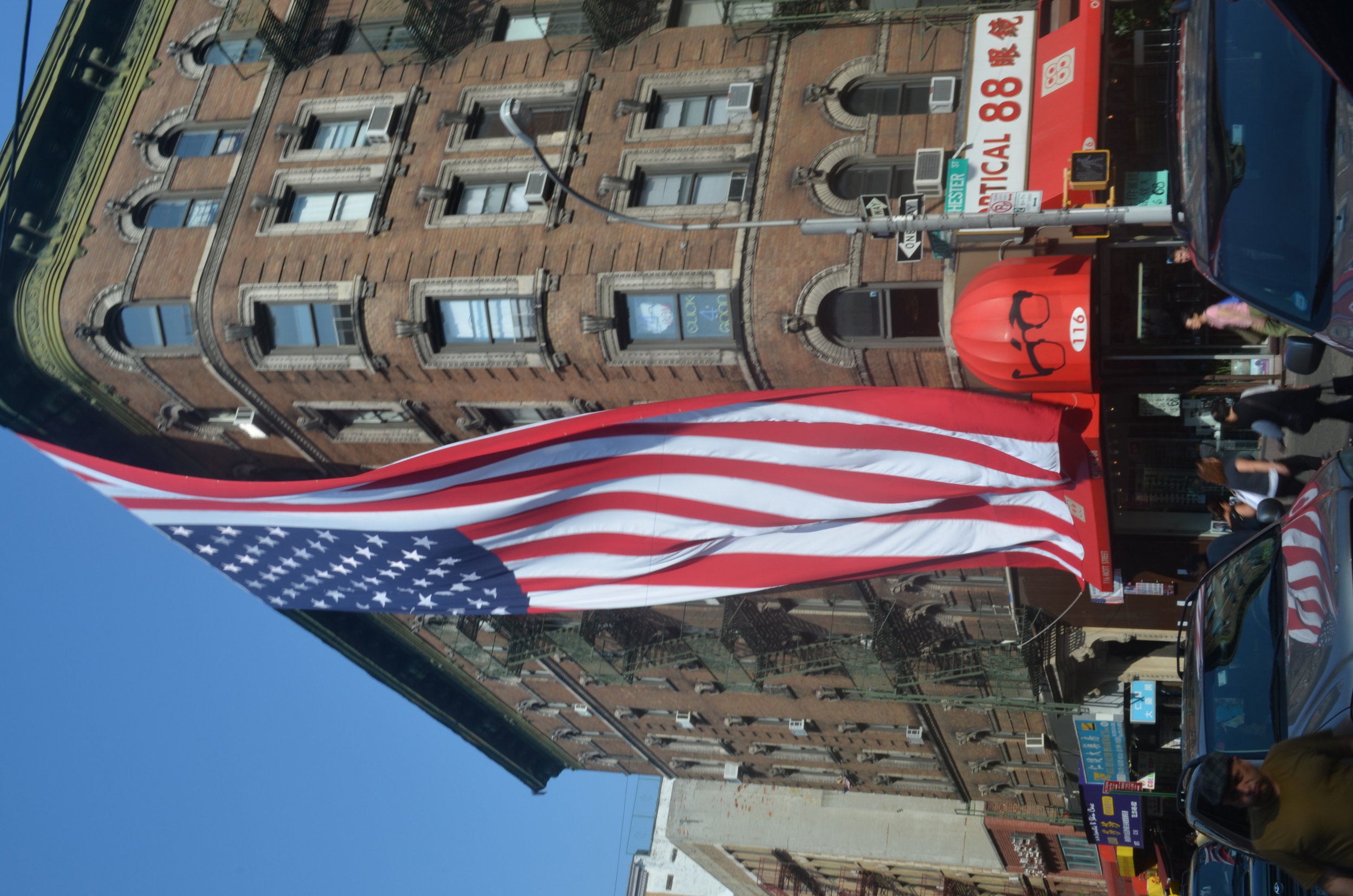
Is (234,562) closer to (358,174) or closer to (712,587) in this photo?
(358,174)

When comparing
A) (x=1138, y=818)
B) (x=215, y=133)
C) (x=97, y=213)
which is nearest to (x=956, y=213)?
(x=1138, y=818)

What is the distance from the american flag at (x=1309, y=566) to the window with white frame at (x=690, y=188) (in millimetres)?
13054

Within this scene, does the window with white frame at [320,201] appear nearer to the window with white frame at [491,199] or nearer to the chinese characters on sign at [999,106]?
the window with white frame at [491,199]

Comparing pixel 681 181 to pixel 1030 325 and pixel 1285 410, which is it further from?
pixel 1285 410

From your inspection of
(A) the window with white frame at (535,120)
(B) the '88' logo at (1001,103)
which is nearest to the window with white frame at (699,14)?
(A) the window with white frame at (535,120)

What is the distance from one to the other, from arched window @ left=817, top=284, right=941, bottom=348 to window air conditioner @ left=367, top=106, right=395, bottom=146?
37.5 feet

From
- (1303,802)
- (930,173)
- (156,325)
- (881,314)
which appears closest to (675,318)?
(881,314)

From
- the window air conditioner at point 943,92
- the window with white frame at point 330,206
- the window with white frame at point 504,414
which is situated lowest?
the window with white frame at point 504,414

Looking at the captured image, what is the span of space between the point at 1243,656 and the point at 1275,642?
2.20ft

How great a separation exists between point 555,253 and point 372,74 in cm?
767

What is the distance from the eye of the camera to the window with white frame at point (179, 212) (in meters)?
25.1

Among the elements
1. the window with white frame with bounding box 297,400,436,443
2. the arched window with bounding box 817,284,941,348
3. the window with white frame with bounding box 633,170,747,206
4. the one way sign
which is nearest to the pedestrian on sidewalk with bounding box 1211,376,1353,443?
the one way sign

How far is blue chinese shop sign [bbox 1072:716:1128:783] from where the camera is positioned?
24.5 meters

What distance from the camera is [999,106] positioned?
58.7 feet
